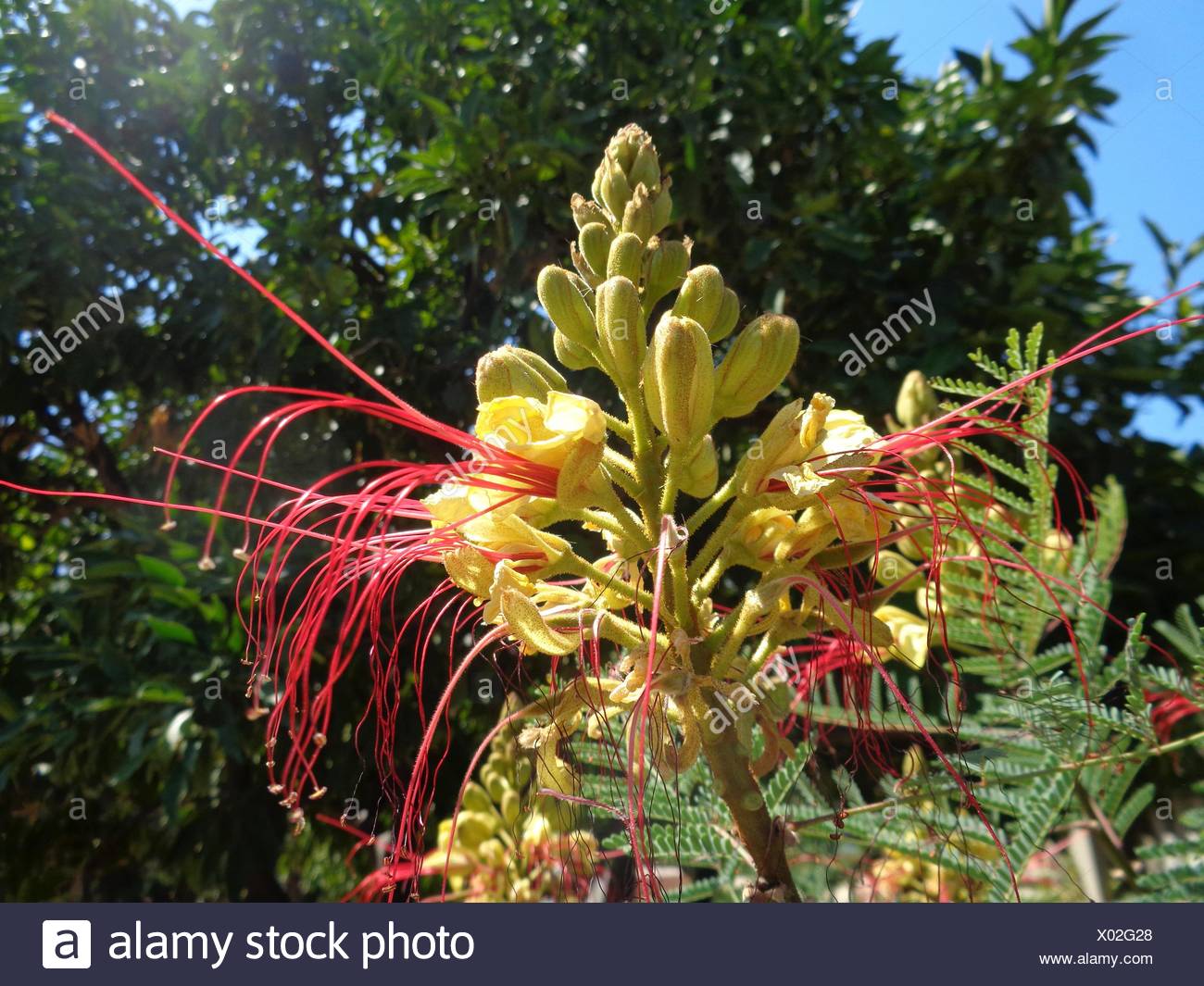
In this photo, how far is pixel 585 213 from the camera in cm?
127

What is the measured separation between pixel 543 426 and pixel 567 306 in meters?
0.22

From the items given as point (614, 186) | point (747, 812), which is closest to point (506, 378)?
point (614, 186)

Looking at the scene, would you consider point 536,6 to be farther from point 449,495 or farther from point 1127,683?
point 1127,683

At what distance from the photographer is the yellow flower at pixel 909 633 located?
1.38 meters

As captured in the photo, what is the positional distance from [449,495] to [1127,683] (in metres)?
1.04

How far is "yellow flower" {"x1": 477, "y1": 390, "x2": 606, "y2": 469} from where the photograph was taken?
40.8 inches

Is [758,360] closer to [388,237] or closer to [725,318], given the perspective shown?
[725,318]

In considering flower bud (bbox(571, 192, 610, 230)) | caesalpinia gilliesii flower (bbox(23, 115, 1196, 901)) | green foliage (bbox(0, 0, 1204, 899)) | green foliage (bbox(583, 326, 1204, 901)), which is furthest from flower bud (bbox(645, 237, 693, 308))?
green foliage (bbox(0, 0, 1204, 899))

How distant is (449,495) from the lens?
1.12m

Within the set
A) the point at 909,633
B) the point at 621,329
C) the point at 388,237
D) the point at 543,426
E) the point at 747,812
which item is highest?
the point at 388,237

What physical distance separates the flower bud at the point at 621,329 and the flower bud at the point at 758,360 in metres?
0.11

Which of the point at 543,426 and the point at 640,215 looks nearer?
the point at 543,426

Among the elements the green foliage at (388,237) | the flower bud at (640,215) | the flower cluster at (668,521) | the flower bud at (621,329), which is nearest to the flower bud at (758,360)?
the flower cluster at (668,521)
